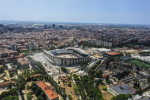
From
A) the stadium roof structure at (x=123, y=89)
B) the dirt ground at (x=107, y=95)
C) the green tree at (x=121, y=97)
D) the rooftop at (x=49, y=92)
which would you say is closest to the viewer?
the rooftop at (x=49, y=92)

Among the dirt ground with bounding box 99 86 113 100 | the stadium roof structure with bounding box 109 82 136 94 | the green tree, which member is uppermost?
the green tree

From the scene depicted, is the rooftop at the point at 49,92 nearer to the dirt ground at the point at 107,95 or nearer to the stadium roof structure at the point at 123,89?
the dirt ground at the point at 107,95

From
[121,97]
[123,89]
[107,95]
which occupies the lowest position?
[107,95]

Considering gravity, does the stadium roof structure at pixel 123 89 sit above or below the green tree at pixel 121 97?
below

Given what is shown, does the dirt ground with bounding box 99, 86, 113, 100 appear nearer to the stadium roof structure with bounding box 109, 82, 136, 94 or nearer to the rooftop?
the stadium roof structure with bounding box 109, 82, 136, 94

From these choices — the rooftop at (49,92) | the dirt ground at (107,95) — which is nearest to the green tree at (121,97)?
the dirt ground at (107,95)

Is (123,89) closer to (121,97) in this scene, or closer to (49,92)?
(121,97)

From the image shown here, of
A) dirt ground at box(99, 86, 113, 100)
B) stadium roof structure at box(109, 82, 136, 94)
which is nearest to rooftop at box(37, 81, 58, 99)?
dirt ground at box(99, 86, 113, 100)

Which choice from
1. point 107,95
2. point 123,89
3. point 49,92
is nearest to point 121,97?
point 107,95

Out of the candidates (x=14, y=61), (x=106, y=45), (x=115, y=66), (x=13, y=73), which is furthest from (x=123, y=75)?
(x=106, y=45)

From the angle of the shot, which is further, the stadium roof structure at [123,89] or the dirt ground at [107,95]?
the stadium roof structure at [123,89]

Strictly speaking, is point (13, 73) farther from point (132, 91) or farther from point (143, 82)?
point (143, 82)

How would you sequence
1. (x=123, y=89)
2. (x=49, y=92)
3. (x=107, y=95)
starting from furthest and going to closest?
(x=123, y=89) < (x=107, y=95) < (x=49, y=92)
